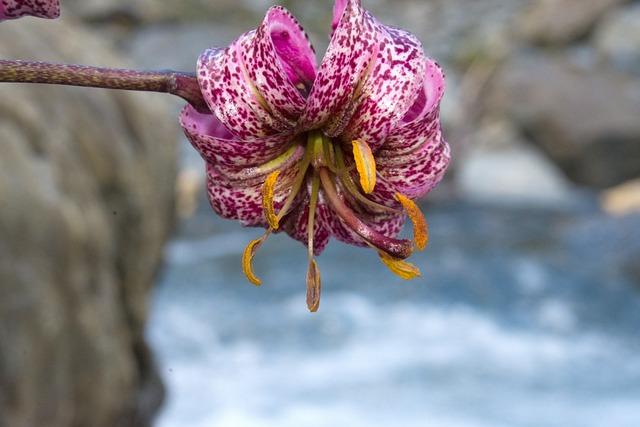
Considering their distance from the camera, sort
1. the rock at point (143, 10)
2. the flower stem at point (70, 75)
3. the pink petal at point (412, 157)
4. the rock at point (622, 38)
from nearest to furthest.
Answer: the flower stem at point (70, 75) → the pink petal at point (412, 157) → the rock at point (622, 38) → the rock at point (143, 10)

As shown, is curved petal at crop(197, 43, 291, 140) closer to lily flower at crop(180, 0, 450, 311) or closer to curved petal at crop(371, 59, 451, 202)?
lily flower at crop(180, 0, 450, 311)

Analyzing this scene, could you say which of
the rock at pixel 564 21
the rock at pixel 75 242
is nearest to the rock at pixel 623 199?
the rock at pixel 564 21

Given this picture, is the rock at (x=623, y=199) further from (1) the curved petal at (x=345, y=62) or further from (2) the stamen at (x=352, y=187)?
(1) the curved petal at (x=345, y=62)

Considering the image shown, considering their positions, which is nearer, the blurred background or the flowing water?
the blurred background

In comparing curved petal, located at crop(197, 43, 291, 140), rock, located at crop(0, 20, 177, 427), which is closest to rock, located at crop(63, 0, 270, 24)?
rock, located at crop(0, 20, 177, 427)

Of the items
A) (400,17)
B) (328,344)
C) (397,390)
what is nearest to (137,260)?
(397,390)

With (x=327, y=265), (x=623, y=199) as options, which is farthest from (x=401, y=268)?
(x=623, y=199)
